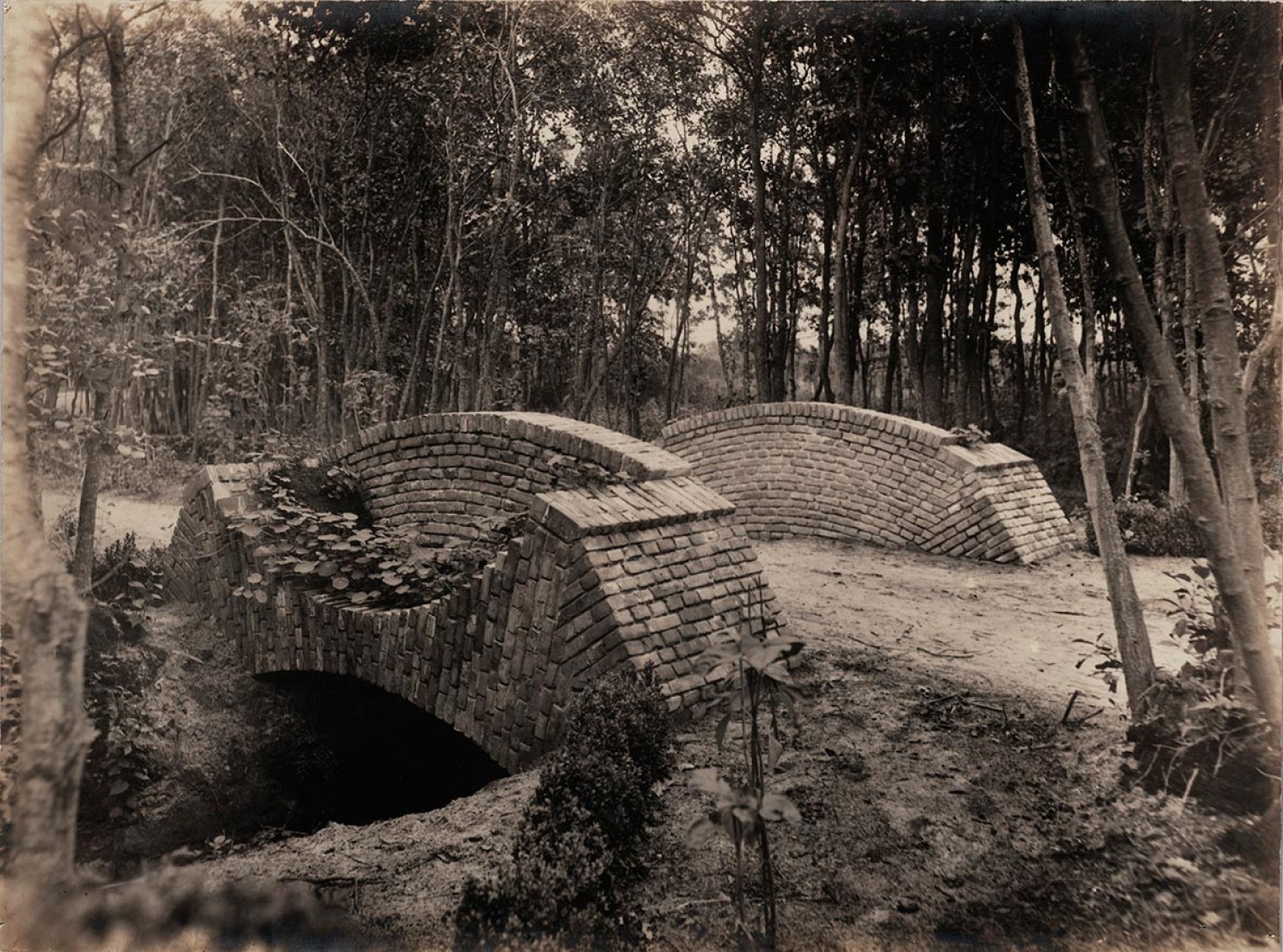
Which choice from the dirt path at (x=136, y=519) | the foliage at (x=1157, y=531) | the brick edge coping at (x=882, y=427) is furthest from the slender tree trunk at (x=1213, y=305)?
the dirt path at (x=136, y=519)

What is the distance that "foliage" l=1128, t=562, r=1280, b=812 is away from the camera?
10.4 ft

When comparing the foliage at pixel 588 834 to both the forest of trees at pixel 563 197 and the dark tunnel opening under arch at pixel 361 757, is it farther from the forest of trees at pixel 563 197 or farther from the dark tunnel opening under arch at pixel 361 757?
the forest of trees at pixel 563 197

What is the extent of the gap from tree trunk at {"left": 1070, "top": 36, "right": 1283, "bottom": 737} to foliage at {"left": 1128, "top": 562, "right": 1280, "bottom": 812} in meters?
0.13

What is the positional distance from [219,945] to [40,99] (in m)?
3.05

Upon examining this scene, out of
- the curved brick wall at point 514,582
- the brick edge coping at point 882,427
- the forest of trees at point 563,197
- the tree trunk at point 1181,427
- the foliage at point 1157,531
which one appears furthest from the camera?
the brick edge coping at point 882,427

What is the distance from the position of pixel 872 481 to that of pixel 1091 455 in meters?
4.97

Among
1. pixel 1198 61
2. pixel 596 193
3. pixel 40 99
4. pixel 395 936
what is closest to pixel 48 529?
pixel 40 99

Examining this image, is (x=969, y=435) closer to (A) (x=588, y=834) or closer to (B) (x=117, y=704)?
(A) (x=588, y=834)

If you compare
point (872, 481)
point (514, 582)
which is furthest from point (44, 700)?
point (872, 481)

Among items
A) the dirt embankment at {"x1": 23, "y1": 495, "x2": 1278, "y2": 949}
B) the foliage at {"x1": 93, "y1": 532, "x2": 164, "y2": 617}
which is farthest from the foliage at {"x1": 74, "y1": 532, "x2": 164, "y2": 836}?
the dirt embankment at {"x1": 23, "y1": 495, "x2": 1278, "y2": 949}

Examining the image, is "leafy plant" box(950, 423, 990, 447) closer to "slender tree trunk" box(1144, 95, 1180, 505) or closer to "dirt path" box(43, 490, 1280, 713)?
"dirt path" box(43, 490, 1280, 713)

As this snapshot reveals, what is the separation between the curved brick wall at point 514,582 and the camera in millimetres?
4434

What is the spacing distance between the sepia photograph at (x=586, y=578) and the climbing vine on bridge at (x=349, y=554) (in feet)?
0.12

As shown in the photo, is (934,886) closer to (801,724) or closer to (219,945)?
(801,724)
